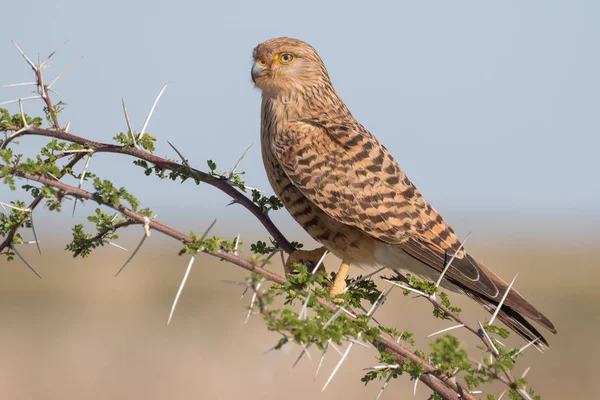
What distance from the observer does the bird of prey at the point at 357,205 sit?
15.6ft

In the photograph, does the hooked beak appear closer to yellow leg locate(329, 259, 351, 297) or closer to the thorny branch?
yellow leg locate(329, 259, 351, 297)

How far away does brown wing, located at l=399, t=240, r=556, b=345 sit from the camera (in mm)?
4137

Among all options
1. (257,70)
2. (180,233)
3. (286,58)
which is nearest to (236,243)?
(180,233)

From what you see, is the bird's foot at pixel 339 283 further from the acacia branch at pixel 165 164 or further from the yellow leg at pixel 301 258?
the acacia branch at pixel 165 164

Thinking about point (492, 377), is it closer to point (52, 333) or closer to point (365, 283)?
point (365, 283)

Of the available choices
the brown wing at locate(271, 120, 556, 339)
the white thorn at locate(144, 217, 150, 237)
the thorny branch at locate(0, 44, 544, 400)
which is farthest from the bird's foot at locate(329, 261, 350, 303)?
the white thorn at locate(144, 217, 150, 237)

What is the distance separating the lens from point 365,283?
13.7 ft

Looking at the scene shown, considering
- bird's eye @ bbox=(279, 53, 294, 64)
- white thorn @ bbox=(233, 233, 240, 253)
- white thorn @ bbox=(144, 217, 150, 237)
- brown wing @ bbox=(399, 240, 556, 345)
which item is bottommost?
white thorn @ bbox=(144, 217, 150, 237)

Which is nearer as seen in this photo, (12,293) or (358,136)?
(358,136)

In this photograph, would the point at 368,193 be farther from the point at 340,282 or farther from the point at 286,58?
the point at 286,58

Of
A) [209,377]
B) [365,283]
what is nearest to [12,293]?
[209,377]

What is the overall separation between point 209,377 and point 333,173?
8.77m

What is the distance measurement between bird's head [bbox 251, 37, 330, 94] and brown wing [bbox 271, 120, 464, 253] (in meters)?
0.54

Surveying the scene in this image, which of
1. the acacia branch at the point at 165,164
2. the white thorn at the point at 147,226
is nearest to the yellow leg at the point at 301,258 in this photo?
the acacia branch at the point at 165,164
